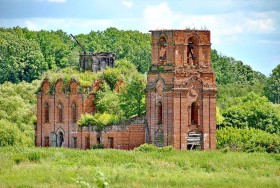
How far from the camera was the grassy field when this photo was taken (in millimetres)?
65875

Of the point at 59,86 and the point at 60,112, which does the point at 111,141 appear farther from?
the point at 59,86

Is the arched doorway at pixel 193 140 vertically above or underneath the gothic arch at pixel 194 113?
underneath

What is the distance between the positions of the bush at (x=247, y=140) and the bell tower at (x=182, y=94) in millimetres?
1777

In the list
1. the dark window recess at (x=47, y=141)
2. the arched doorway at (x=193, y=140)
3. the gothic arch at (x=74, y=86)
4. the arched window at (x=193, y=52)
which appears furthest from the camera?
the dark window recess at (x=47, y=141)

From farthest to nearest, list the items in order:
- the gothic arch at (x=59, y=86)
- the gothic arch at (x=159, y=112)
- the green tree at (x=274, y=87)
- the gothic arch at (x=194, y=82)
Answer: the green tree at (x=274, y=87) < the gothic arch at (x=59, y=86) < the gothic arch at (x=159, y=112) < the gothic arch at (x=194, y=82)

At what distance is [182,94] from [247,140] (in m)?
5.53

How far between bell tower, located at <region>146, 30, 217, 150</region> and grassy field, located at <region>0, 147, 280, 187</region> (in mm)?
4404

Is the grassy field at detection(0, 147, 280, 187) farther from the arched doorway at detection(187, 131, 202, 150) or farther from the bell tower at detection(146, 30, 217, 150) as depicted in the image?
the arched doorway at detection(187, 131, 202, 150)

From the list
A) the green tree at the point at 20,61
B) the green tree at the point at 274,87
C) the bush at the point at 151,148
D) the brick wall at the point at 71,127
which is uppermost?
the green tree at the point at 20,61

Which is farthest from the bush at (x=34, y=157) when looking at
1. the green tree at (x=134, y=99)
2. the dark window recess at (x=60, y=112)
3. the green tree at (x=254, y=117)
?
the green tree at (x=254, y=117)

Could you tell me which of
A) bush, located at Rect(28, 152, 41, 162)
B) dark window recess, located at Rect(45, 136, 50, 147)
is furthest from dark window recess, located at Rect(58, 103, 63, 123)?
bush, located at Rect(28, 152, 41, 162)

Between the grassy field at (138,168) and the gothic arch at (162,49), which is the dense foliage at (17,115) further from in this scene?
the grassy field at (138,168)

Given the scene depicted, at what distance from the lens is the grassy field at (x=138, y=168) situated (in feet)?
216

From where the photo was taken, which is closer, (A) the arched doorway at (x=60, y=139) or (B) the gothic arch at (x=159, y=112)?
(B) the gothic arch at (x=159, y=112)
